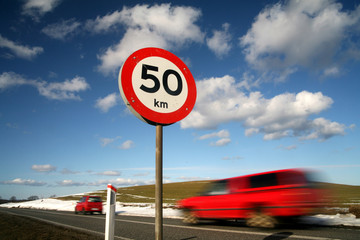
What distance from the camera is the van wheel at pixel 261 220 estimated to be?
771 centimetres

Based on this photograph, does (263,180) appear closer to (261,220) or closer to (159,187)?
(261,220)

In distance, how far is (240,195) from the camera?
29.0ft

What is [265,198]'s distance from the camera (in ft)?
26.2

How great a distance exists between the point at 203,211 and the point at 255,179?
2.59 metres

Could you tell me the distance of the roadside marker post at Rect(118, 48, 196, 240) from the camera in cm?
220

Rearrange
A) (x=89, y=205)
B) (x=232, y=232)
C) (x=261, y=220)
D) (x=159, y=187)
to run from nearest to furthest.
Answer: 1. (x=159, y=187)
2. (x=232, y=232)
3. (x=261, y=220)
4. (x=89, y=205)

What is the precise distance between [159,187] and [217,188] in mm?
8039

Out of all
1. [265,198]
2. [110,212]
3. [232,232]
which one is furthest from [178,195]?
[110,212]

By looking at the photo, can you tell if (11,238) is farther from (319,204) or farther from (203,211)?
(319,204)

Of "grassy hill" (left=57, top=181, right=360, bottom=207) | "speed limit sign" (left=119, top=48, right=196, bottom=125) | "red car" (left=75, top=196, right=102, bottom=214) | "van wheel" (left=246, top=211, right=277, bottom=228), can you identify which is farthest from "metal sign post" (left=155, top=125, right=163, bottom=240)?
"grassy hill" (left=57, top=181, right=360, bottom=207)

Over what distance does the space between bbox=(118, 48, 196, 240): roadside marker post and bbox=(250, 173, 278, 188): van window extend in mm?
6463

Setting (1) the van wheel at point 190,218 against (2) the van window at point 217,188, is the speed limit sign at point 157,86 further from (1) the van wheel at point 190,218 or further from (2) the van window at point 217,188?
(1) the van wheel at point 190,218

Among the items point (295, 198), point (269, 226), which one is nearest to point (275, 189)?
point (295, 198)

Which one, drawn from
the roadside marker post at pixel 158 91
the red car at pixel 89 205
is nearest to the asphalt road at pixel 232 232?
the roadside marker post at pixel 158 91
